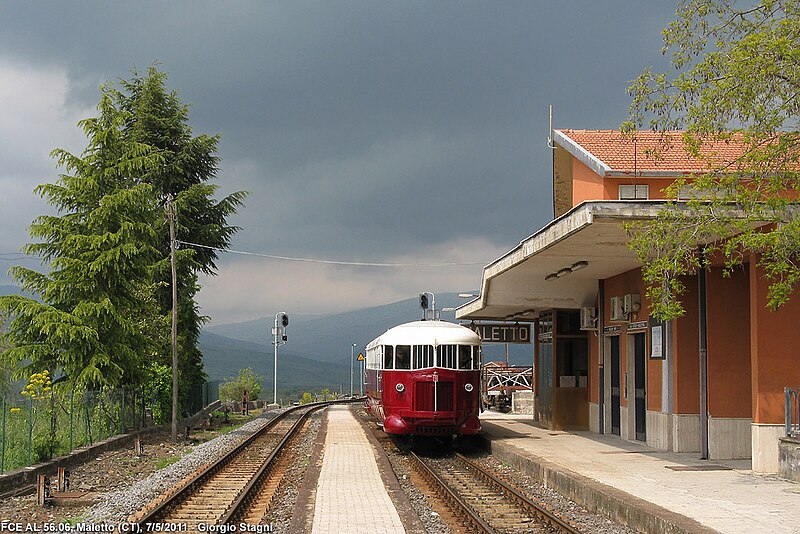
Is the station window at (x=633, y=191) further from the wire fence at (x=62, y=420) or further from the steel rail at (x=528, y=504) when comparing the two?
the wire fence at (x=62, y=420)

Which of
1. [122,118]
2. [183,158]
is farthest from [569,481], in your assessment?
[183,158]

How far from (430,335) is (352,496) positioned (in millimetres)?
7576

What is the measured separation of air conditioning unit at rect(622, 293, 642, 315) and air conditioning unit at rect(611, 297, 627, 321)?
5.5 inches

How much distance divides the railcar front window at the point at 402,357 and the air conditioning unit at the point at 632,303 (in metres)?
4.98

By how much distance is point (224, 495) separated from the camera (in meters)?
14.1

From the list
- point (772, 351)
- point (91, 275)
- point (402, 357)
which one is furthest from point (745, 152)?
point (91, 275)

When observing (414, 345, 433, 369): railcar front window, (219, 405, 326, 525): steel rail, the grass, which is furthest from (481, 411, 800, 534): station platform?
the grass

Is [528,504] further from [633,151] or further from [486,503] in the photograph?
[633,151]

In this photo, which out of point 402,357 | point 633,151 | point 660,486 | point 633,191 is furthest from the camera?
point 633,191

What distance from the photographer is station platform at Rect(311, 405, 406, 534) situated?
11.1 metres

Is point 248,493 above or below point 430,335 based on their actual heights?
below

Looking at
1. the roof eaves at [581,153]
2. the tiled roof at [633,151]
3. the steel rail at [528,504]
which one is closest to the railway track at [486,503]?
the steel rail at [528,504]

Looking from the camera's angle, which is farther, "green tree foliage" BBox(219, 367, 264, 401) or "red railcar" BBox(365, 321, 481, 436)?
"green tree foliage" BBox(219, 367, 264, 401)

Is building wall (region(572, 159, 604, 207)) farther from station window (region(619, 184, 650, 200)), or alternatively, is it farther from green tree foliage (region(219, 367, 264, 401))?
green tree foliage (region(219, 367, 264, 401))
